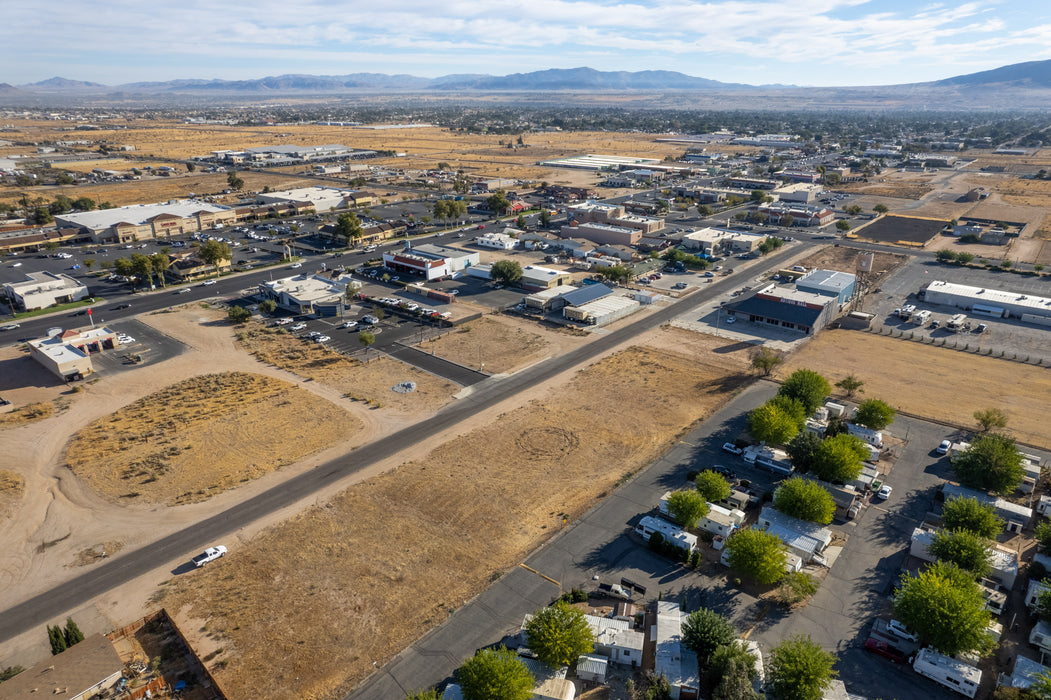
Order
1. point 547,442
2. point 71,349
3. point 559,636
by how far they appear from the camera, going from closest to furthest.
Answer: point 559,636, point 547,442, point 71,349

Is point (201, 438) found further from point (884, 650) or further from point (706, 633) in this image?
point (884, 650)

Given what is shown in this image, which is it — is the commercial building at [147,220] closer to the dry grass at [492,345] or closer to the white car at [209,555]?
the dry grass at [492,345]

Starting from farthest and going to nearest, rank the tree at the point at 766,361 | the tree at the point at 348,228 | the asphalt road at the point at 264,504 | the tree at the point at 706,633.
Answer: the tree at the point at 348,228, the tree at the point at 766,361, the asphalt road at the point at 264,504, the tree at the point at 706,633

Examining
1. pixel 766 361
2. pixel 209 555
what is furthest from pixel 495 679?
pixel 766 361

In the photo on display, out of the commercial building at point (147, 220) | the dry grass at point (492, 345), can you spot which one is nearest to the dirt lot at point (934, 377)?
the dry grass at point (492, 345)

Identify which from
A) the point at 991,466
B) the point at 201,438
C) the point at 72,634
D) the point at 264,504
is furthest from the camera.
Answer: the point at 201,438

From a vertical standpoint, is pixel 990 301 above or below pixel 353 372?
above
